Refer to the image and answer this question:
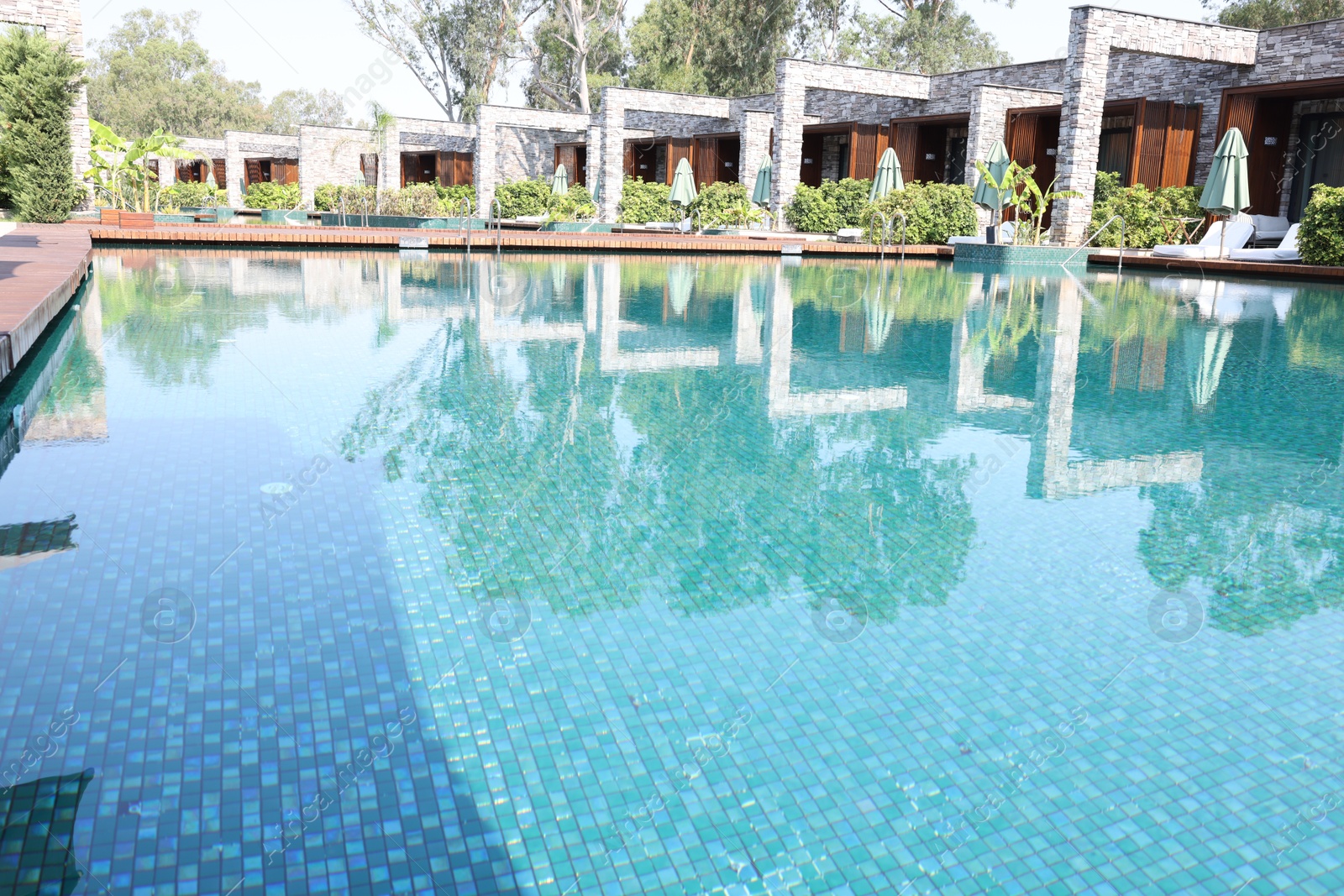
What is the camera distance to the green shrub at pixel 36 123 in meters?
14.2

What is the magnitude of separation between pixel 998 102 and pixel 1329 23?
5.88 metres

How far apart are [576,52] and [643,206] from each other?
464 inches

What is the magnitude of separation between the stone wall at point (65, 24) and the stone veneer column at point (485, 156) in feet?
41.5

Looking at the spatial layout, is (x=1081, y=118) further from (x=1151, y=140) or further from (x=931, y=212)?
(x=931, y=212)

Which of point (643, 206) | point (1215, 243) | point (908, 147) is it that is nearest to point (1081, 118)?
point (1215, 243)

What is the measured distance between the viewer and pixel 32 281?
6895 mm

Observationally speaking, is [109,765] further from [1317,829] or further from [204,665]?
[1317,829]

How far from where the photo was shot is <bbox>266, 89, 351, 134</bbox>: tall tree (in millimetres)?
66875

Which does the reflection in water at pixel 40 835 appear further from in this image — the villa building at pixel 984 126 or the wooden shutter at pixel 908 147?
the wooden shutter at pixel 908 147

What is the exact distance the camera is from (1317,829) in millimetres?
1943

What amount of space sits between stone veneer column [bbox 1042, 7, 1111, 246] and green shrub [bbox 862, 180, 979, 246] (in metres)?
1.62

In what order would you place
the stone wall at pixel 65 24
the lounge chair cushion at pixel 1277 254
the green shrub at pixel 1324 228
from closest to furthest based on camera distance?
the green shrub at pixel 1324 228, the lounge chair cushion at pixel 1277 254, the stone wall at pixel 65 24

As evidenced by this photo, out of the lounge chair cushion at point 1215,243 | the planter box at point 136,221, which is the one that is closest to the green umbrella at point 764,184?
the lounge chair cushion at point 1215,243

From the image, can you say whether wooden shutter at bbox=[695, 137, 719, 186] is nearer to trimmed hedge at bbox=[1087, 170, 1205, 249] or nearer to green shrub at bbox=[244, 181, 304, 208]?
green shrub at bbox=[244, 181, 304, 208]
